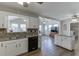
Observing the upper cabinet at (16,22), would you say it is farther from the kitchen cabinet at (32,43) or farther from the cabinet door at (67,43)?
the cabinet door at (67,43)

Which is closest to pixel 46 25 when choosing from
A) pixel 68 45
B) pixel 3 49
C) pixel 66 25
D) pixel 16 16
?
pixel 66 25

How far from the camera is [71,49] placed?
5391 millimetres

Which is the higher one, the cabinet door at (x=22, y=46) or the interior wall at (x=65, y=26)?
the interior wall at (x=65, y=26)

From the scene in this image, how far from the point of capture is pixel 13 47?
157 inches

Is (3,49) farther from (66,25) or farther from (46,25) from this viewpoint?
(46,25)

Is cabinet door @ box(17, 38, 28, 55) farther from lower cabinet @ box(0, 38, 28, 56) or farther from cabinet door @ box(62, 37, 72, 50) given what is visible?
cabinet door @ box(62, 37, 72, 50)

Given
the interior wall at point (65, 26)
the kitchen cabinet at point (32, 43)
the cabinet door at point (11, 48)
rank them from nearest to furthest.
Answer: the cabinet door at point (11, 48) → the kitchen cabinet at point (32, 43) → the interior wall at point (65, 26)

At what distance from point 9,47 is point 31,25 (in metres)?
1.81

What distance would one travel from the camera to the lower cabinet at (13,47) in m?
3.55

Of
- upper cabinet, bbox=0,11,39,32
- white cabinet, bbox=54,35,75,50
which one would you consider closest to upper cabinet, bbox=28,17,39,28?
upper cabinet, bbox=0,11,39,32

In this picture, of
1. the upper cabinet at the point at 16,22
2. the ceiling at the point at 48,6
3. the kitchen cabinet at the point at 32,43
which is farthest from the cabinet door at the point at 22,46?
the ceiling at the point at 48,6

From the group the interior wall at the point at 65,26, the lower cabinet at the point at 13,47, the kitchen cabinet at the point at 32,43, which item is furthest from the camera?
the interior wall at the point at 65,26

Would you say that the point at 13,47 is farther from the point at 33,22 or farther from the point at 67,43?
the point at 67,43

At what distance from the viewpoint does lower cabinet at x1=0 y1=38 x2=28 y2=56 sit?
11.6ft
